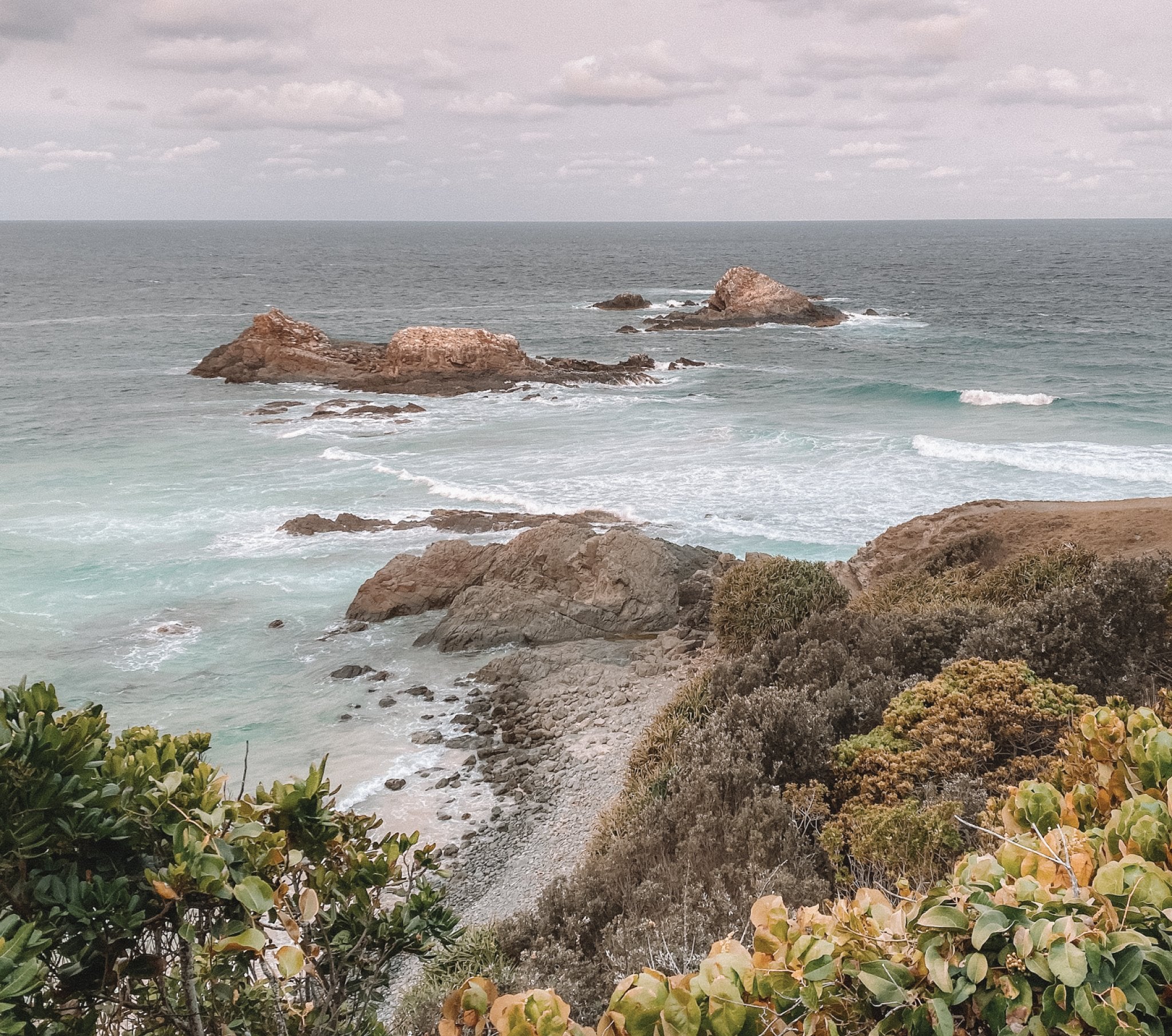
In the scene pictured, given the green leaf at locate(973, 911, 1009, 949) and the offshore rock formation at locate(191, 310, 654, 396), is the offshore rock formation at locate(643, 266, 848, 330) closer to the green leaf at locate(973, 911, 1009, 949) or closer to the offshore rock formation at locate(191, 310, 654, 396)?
the offshore rock formation at locate(191, 310, 654, 396)

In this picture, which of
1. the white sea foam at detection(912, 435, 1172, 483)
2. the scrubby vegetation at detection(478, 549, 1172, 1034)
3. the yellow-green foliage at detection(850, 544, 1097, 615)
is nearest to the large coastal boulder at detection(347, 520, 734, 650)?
the yellow-green foliage at detection(850, 544, 1097, 615)

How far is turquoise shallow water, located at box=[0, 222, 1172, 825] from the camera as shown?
1744 centimetres

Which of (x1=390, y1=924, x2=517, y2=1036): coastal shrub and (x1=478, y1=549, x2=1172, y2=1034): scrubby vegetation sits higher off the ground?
(x1=478, y1=549, x2=1172, y2=1034): scrubby vegetation

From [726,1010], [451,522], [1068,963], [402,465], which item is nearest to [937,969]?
[1068,963]

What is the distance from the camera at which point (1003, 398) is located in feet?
133

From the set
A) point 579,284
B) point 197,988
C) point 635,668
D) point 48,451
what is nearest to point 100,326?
point 48,451

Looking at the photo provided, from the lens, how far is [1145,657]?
9758 mm

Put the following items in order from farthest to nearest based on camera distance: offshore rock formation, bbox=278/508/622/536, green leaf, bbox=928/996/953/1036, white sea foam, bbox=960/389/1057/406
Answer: white sea foam, bbox=960/389/1057/406 < offshore rock formation, bbox=278/508/622/536 < green leaf, bbox=928/996/953/1036

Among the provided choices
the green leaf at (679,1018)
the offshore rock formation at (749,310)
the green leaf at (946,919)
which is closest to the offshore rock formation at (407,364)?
the offshore rock formation at (749,310)

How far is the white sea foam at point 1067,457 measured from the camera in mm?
28219

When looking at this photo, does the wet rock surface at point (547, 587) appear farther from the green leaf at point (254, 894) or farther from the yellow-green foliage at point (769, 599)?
the green leaf at point (254, 894)

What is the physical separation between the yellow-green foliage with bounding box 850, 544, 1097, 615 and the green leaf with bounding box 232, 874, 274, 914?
1098cm

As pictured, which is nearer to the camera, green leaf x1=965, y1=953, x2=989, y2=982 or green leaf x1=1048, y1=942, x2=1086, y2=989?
green leaf x1=1048, y1=942, x2=1086, y2=989

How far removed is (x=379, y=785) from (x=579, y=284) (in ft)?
307
